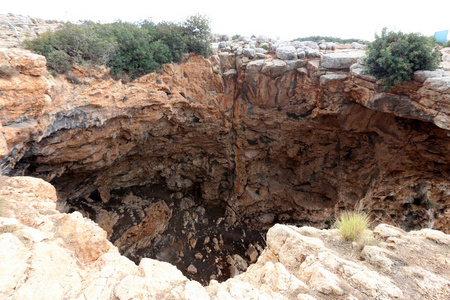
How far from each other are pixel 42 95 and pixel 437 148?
1478 cm

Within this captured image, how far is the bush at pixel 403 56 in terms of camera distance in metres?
6.57

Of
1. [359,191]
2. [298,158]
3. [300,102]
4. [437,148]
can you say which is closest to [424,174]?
[437,148]

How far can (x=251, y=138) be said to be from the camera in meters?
13.1

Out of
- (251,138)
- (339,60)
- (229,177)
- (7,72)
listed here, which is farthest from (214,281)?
(229,177)

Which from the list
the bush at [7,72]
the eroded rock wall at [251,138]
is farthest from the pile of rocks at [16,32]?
the eroded rock wall at [251,138]

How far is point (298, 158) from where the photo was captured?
42.8 feet

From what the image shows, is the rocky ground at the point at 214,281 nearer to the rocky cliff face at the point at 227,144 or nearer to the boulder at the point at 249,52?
the rocky cliff face at the point at 227,144

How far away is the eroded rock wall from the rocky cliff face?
5cm

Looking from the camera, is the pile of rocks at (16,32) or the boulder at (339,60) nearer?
the pile of rocks at (16,32)

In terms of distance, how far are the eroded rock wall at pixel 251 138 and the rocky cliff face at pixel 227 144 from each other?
0.18 ft

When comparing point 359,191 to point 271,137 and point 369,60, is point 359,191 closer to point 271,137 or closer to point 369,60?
point 271,137

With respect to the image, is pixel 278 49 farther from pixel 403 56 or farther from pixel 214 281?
pixel 214 281

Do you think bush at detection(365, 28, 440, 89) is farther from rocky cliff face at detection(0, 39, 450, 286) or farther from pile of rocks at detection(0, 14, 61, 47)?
pile of rocks at detection(0, 14, 61, 47)

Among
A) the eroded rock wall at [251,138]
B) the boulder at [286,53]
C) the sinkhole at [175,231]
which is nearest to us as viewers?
the eroded rock wall at [251,138]
